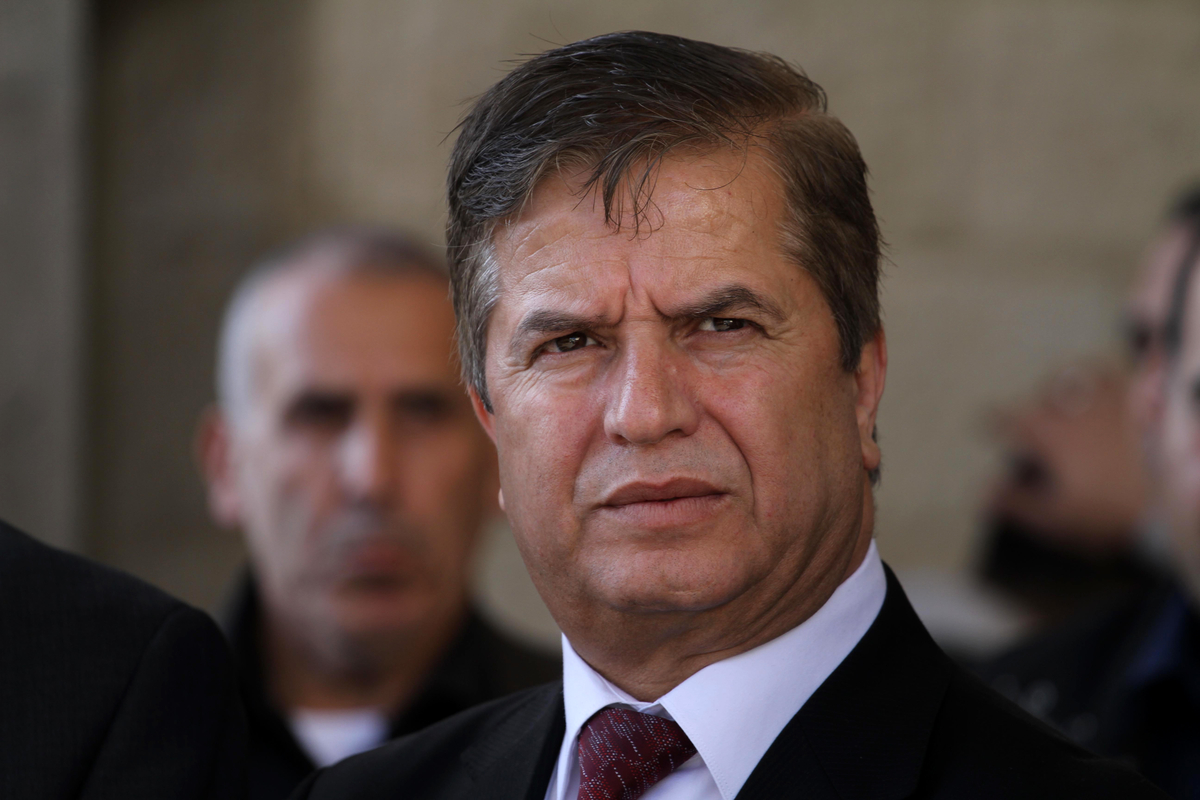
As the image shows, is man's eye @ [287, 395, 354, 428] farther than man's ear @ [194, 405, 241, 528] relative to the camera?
No

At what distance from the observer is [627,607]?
201cm

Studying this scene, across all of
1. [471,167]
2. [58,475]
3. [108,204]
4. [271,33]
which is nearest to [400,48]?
[271,33]

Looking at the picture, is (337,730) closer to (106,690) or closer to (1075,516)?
(106,690)

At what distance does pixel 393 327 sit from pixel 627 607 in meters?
2.12

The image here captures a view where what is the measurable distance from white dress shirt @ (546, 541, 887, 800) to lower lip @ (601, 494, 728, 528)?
212mm

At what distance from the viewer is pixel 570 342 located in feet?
6.91

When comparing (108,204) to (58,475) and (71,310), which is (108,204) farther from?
(58,475)

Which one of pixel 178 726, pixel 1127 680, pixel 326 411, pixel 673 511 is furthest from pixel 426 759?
pixel 1127 680

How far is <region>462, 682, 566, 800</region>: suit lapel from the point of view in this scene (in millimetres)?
2184

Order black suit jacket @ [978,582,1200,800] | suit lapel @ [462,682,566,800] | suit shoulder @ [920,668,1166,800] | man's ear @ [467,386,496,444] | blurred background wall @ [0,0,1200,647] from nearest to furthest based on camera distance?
suit shoulder @ [920,668,1166,800]
suit lapel @ [462,682,566,800]
man's ear @ [467,386,496,444]
black suit jacket @ [978,582,1200,800]
blurred background wall @ [0,0,1200,647]

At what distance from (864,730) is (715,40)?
3.67 meters

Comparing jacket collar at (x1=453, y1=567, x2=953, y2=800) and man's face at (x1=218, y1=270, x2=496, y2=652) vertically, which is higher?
jacket collar at (x1=453, y1=567, x2=953, y2=800)

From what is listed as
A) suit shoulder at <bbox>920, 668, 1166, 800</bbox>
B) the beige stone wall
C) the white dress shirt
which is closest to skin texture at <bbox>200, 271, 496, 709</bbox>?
the beige stone wall

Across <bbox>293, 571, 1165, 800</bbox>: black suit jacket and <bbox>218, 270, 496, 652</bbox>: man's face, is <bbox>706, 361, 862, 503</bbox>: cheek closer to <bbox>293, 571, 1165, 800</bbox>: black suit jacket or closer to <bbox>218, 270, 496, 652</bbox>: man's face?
<bbox>293, 571, 1165, 800</bbox>: black suit jacket
